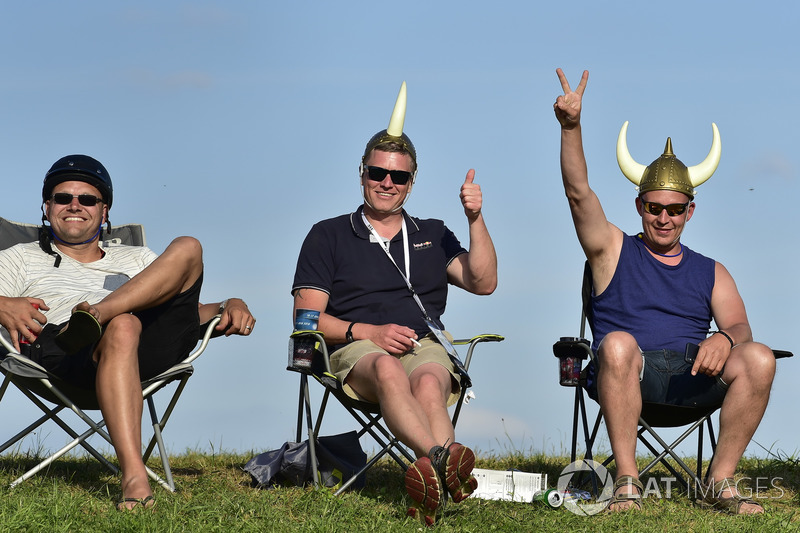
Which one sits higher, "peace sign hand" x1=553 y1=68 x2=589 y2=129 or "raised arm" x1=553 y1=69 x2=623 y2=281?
"peace sign hand" x1=553 y1=68 x2=589 y2=129

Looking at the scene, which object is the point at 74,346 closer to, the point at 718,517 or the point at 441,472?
the point at 441,472

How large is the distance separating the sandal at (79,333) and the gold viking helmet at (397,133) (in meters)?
1.48

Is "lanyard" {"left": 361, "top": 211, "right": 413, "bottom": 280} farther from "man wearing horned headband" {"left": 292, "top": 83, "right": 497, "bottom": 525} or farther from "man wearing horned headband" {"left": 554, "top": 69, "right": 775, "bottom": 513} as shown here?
"man wearing horned headband" {"left": 554, "top": 69, "right": 775, "bottom": 513}

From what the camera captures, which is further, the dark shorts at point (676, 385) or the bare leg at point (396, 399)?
the dark shorts at point (676, 385)

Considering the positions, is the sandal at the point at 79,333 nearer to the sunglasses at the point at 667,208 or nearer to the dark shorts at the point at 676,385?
the dark shorts at the point at 676,385

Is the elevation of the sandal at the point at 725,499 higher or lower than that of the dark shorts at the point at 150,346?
lower

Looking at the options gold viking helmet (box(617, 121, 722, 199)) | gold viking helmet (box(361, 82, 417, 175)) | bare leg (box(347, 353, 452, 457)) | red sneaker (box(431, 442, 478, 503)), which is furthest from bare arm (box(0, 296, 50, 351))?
gold viking helmet (box(617, 121, 722, 199))

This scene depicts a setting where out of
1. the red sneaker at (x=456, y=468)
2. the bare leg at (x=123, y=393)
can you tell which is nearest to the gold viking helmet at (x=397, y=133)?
the bare leg at (x=123, y=393)

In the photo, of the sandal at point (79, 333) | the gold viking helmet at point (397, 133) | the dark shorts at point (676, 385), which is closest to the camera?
the sandal at point (79, 333)

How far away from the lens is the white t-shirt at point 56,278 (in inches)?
179

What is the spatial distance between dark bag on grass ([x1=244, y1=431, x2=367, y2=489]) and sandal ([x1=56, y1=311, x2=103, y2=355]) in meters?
1.01

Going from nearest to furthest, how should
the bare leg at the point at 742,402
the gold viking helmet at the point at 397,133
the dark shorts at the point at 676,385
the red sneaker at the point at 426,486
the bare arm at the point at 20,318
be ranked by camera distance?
the red sneaker at the point at 426,486 < the bare arm at the point at 20,318 < the bare leg at the point at 742,402 < the dark shorts at the point at 676,385 < the gold viking helmet at the point at 397,133

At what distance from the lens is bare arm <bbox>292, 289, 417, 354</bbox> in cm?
437

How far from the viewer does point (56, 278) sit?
182 inches
